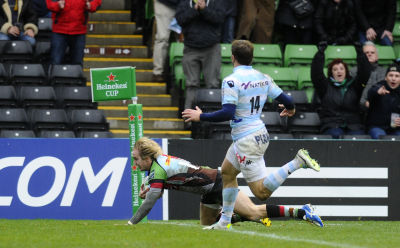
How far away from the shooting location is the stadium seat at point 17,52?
53.0ft

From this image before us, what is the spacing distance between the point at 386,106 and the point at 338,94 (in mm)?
814

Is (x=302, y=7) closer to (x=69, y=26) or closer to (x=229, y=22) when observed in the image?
(x=229, y=22)

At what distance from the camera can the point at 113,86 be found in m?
11.9

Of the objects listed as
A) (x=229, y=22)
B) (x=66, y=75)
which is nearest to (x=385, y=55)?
(x=229, y=22)

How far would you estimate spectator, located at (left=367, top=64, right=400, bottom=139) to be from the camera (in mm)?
15172

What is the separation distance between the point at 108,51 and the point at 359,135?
5.61 metres

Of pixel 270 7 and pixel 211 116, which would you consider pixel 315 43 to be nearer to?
pixel 270 7

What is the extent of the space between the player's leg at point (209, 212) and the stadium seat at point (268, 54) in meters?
6.87

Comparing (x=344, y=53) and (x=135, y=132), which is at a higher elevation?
(x=344, y=53)

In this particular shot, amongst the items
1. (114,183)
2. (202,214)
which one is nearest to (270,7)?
(114,183)

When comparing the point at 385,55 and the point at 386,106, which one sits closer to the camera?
the point at 386,106

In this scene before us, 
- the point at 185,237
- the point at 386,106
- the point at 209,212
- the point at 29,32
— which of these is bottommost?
the point at 209,212

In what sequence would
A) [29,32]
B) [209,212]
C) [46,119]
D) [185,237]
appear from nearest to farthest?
[185,237], [209,212], [46,119], [29,32]

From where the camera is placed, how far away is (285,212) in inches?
407
